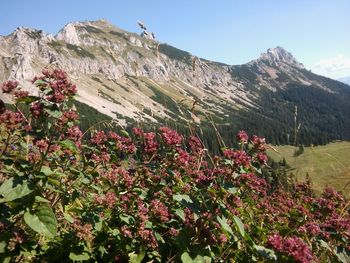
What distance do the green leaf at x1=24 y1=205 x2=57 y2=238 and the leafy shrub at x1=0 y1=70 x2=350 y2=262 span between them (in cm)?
1

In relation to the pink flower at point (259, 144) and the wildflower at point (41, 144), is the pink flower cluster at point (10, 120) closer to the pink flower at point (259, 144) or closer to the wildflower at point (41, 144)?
the wildflower at point (41, 144)

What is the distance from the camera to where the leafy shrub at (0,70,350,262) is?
15.4 feet

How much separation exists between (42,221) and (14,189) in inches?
20.8

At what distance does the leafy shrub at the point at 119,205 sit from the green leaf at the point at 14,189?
1 cm

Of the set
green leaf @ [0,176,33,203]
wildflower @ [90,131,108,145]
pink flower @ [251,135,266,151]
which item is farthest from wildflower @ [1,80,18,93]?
pink flower @ [251,135,266,151]

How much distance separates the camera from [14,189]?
14.2 feet

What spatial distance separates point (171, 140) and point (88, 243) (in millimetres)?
2620

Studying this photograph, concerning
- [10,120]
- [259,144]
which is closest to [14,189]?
[10,120]

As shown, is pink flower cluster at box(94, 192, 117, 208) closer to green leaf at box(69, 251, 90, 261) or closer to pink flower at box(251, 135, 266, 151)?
green leaf at box(69, 251, 90, 261)

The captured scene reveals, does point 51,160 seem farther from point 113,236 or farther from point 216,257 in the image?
point 216,257

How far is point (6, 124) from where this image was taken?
558cm

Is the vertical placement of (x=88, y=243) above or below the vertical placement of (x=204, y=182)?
below

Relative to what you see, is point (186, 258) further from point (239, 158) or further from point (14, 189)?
point (14, 189)

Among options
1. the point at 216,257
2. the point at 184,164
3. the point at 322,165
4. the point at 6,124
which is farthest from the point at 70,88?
the point at 322,165
